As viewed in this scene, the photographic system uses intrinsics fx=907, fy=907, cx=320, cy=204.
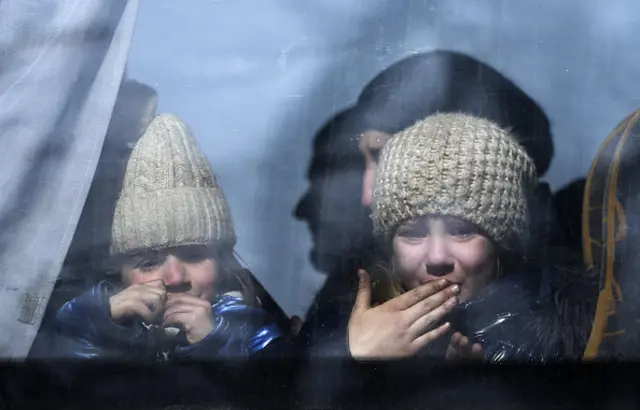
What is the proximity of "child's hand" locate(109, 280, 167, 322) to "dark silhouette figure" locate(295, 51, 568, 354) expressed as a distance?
45cm

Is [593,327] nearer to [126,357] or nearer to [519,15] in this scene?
[519,15]

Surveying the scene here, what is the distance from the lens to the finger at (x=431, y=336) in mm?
2643

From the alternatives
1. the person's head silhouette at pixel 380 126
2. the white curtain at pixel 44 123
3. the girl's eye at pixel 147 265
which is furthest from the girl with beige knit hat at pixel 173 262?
the person's head silhouette at pixel 380 126

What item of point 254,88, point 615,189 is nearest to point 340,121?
point 254,88

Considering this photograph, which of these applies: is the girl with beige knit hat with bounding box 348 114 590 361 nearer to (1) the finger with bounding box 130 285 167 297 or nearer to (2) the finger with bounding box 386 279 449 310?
(2) the finger with bounding box 386 279 449 310

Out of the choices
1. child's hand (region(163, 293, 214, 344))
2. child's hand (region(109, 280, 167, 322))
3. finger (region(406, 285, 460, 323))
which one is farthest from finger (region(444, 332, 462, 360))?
child's hand (region(109, 280, 167, 322))

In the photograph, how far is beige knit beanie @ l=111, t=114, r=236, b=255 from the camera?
2627 mm

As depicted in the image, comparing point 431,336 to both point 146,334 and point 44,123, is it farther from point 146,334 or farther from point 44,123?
point 44,123

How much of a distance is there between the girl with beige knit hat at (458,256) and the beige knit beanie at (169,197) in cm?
47

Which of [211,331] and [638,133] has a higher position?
[638,133]

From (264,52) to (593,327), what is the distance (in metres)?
1.24

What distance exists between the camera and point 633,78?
8.55 feet

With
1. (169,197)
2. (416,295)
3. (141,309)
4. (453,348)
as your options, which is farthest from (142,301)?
(453,348)

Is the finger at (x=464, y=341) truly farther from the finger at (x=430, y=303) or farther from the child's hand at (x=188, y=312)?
the child's hand at (x=188, y=312)
